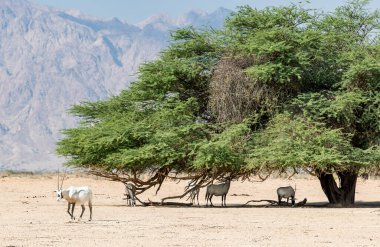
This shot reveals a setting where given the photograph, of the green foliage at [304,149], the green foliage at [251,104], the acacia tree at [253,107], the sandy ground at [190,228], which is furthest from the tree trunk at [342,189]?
the sandy ground at [190,228]

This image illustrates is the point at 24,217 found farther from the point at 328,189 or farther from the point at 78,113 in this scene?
the point at 328,189

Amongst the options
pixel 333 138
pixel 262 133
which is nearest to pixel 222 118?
pixel 262 133

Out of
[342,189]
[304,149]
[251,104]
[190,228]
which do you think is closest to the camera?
[190,228]

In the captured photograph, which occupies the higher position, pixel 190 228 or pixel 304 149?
pixel 304 149

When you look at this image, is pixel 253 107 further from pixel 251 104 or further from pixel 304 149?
pixel 304 149

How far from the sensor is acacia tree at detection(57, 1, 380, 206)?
3189 centimetres

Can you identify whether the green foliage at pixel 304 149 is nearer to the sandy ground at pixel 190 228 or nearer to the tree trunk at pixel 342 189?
the sandy ground at pixel 190 228

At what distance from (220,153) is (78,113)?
898 cm

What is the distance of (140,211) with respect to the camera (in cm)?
3077

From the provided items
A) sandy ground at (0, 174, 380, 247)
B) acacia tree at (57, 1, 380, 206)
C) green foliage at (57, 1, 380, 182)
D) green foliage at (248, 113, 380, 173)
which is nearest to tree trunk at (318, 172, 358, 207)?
acacia tree at (57, 1, 380, 206)

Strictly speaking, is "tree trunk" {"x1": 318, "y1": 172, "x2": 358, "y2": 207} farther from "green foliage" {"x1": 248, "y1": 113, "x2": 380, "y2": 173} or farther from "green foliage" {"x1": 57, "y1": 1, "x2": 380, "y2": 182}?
"green foliage" {"x1": 248, "y1": 113, "x2": 380, "y2": 173}

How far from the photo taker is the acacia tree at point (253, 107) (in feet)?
105

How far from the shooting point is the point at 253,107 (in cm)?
3484

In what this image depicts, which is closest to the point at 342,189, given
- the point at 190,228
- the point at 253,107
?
the point at 253,107
